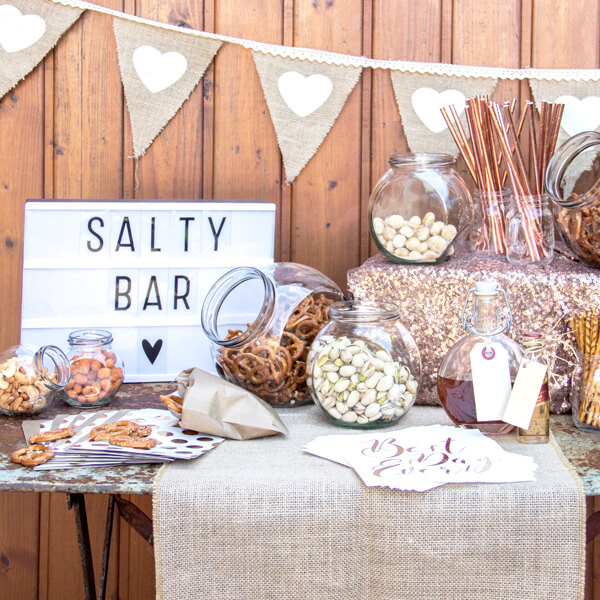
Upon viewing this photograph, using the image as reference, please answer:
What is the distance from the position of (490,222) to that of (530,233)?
9 centimetres

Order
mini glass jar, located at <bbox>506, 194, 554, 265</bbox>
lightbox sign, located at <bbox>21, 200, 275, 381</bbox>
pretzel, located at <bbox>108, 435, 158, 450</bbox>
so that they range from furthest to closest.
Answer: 1. lightbox sign, located at <bbox>21, 200, 275, 381</bbox>
2. mini glass jar, located at <bbox>506, 194, 554, 265</bbox>
3. pretzel, located at <bbox>108, 435, 158, 450</bbox>

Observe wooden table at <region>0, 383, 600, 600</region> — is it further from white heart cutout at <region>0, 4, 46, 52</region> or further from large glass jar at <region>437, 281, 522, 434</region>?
white heart cutout at <region>0, 4, 46, 52</region>

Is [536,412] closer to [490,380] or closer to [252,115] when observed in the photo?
[490,380]

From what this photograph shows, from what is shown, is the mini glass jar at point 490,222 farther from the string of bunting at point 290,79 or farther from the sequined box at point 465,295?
the string of bunting at point 290,79

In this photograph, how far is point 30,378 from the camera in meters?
1.28

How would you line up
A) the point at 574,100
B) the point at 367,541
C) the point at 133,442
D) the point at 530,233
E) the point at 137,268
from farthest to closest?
1. the point at 574,100
2. the point at 137,268
3. the point at 530,233
4. the point at 133,442
5. the point at 367,541

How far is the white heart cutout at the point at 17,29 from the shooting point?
1530 mm

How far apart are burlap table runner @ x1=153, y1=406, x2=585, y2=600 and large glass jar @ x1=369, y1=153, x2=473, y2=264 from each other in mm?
478

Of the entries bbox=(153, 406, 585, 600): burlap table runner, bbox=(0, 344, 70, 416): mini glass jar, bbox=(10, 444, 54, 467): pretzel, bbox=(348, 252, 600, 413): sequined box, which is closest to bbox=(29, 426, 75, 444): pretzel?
bbox=(10, 444, 54, 467): pretzel

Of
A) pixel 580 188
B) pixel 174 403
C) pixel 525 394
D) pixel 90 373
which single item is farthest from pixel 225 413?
pixel 580 188

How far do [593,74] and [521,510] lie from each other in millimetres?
1014

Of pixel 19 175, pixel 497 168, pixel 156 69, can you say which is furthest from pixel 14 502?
pixel 497 168

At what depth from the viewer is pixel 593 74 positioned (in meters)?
1.57

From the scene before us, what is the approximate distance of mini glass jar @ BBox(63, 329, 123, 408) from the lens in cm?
132
